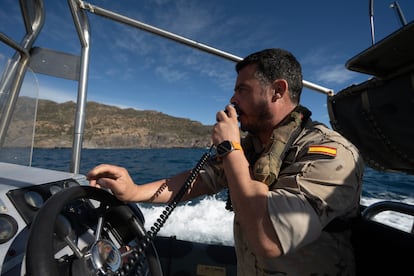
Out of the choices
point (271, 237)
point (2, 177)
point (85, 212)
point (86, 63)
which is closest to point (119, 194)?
point (85, 212)

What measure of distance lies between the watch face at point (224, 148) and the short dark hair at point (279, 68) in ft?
1.65

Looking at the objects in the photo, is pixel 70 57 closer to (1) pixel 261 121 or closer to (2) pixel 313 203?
(1) pixel 261 121

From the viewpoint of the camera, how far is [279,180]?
1.16 metres

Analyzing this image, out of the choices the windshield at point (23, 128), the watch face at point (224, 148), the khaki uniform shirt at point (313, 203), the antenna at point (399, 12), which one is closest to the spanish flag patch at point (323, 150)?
the khaki uniform shirt at point (313, 203)

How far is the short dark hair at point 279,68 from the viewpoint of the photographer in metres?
1.49

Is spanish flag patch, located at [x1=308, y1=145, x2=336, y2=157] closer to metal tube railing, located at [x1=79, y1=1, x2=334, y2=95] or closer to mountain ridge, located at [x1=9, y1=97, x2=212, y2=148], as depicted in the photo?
metal tube railing, located at [x1=79, y1=1, x2=334, y2=95]

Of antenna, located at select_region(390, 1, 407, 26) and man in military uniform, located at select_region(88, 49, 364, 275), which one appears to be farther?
antenna, located at select_region(390, 1, 407, 26)

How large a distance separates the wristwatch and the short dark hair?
0.49 metres

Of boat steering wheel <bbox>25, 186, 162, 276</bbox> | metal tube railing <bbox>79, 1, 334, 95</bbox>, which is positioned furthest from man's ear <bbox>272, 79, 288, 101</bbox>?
boat steering wheel <bbox>25, 186, 162, 276</bbox>

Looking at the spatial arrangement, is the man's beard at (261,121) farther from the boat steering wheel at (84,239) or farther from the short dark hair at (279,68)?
the boat steering wheel at (84,239)

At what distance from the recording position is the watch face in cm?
119

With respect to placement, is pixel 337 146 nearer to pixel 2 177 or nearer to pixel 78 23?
pixel 2 177

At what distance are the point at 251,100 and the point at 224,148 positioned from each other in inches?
17.6

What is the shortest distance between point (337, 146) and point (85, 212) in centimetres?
128
